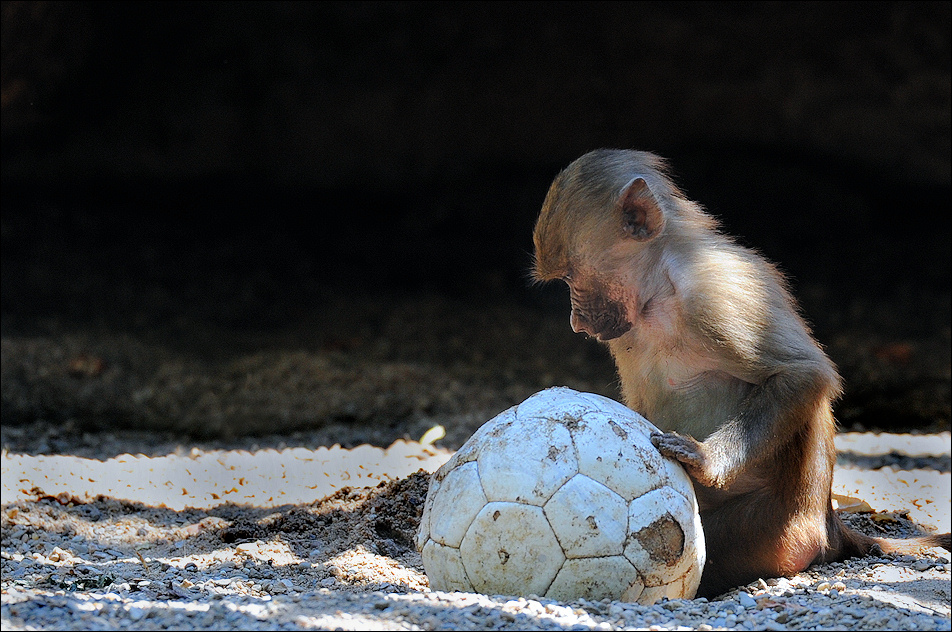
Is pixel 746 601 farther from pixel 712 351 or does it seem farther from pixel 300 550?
pixel 300 550

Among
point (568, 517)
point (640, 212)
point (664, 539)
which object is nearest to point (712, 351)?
point (640, 212)

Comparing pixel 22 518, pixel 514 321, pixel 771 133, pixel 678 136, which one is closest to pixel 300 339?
pixel 514 321

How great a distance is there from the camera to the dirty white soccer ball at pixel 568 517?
3498 mm

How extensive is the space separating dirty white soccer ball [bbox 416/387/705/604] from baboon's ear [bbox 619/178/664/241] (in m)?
1.09

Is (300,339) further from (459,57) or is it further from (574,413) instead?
(574,413)

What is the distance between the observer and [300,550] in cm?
510

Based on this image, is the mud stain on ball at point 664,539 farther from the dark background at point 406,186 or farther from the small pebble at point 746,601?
the dark background at point 406,186

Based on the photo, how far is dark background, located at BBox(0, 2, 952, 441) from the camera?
9.02 meters

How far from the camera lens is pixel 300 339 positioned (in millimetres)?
9906

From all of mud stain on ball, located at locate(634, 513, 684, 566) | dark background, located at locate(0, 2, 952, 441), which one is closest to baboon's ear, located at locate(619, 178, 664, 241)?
mud stain on ball, located at locate(634, 513, 684, 566)

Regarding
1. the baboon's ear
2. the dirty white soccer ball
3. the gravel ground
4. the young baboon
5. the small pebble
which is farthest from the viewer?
the baboon's ear

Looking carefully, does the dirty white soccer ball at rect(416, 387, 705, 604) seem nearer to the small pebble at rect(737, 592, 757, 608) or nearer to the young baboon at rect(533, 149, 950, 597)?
the small pebble at rect(737, 592, 757, 608)

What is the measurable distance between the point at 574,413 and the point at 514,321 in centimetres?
688

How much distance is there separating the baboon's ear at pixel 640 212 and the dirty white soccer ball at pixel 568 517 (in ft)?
3.57
